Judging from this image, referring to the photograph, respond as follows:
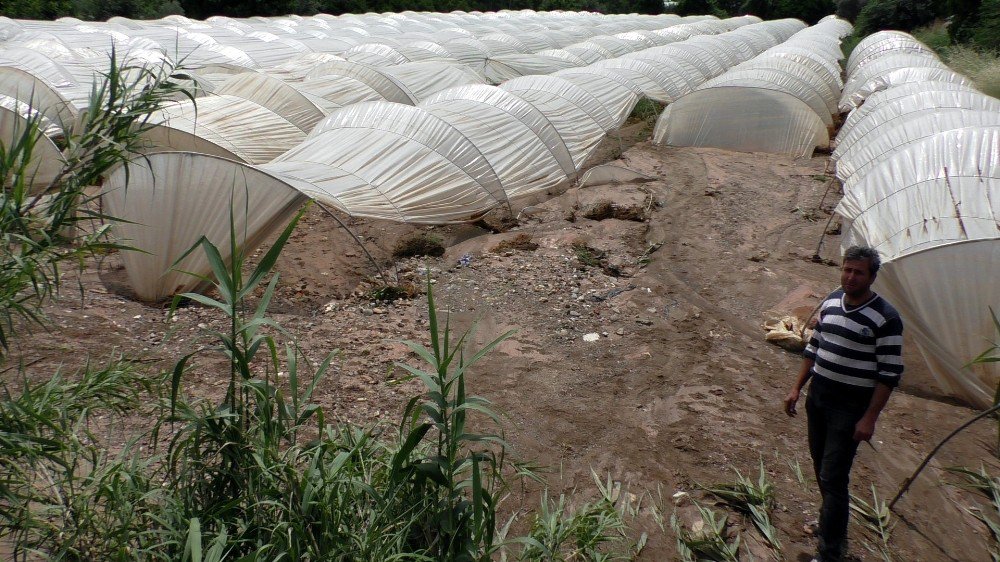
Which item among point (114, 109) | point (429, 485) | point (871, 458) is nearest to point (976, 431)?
point (871, 458)

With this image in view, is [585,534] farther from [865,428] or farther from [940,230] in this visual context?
[940,230]

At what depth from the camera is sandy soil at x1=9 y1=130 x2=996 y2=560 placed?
202 inches

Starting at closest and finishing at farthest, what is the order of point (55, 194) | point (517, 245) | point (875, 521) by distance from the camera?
1. point (55, 194)
2. point (875, 521)
3. point (517, 245)

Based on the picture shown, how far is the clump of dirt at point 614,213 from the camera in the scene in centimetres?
1050

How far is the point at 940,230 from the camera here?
6.59m

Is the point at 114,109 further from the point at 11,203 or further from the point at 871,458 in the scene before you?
the point at 871,458

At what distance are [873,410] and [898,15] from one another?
129 ft

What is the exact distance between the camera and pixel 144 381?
3.52 metres

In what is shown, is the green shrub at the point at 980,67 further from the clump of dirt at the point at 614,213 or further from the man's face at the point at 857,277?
the man's face at the point at 857,277

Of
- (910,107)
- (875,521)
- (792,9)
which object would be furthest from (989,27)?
(792,9)

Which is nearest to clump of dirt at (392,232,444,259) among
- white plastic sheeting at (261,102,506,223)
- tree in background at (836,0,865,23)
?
white plastic sheeting at (261,102,506,223)

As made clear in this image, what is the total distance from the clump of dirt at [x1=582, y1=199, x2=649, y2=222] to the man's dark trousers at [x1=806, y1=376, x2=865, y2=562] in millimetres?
6655

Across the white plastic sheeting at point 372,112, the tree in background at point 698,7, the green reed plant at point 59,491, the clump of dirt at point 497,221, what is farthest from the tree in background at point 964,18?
the green reed plant at point 59,491

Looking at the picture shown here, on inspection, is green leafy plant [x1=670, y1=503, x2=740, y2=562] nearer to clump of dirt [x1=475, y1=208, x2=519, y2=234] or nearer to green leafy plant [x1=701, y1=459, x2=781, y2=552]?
green leafy plant [x1=701, y1=459, x2=781, y2=552]
